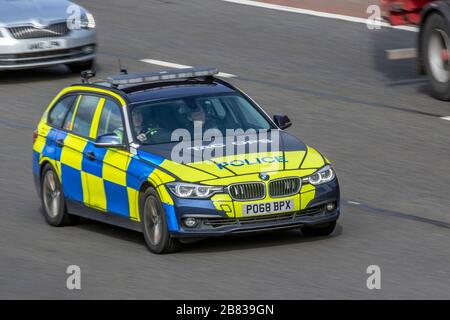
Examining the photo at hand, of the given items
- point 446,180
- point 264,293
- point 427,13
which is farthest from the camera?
point 427,13

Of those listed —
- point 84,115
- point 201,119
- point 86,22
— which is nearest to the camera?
point 201,119

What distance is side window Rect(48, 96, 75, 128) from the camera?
14.2 metres

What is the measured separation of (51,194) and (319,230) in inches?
120

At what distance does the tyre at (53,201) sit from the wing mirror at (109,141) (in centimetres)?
119

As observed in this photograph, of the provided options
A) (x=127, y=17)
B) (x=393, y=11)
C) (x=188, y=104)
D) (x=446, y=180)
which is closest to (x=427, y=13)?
(x=393, y=11)

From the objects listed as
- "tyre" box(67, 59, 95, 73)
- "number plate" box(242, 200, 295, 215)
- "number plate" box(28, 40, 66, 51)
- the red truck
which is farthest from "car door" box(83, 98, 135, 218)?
"tyre" box(67, 59, 95, 73)

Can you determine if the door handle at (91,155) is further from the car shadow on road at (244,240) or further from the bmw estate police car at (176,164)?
the car shadow on road at (244,240)

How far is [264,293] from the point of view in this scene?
10742 mm

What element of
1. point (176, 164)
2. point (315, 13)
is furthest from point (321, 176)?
point (315, 13)

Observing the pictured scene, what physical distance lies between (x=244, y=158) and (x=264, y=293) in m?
1.88

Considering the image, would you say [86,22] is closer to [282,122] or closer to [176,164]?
[282,122]

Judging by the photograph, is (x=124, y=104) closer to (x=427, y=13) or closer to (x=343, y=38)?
(x=427, y=13)

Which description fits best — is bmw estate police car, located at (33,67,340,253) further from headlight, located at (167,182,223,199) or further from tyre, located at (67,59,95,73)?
tyre, located at (67,59,95,73)

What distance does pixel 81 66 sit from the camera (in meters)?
21.8
